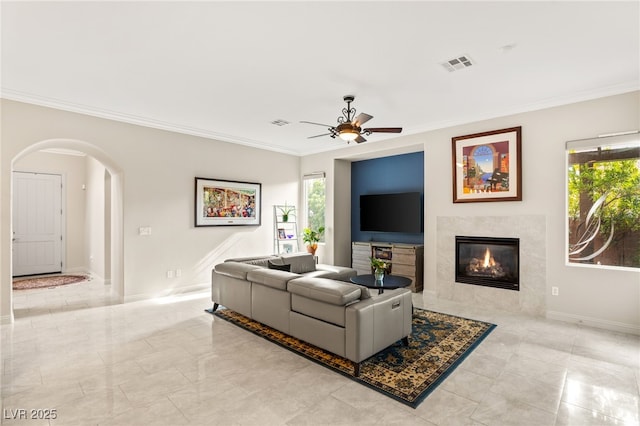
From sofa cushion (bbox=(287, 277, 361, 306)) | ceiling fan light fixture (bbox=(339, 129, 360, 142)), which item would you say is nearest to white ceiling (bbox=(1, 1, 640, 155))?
ceiling fan light fixture (bbox=(339, 129, 360, 142))

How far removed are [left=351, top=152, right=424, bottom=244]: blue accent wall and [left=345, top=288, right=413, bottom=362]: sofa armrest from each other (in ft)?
10.9

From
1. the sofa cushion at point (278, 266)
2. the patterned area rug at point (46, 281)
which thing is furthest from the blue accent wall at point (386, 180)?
the patterned area rug at point (46, 281)

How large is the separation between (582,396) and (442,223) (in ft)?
10.7

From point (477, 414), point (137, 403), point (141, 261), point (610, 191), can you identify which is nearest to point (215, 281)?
point (141, 261)

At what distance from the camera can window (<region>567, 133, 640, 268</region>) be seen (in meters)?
4.07

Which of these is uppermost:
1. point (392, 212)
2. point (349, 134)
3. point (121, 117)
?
point (121, 117)

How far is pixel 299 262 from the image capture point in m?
5.70

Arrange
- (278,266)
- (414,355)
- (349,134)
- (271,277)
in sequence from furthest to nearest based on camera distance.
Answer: (278,266) < (349,134) < (271,277) < (414,355)

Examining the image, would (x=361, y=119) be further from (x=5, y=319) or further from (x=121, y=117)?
(x=5, y=319)

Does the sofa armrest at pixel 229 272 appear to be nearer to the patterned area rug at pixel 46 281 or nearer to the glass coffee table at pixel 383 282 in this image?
the glass coffee table at pixel 383 282

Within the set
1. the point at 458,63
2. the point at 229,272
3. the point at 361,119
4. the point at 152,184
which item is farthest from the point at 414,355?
the point at 152,184

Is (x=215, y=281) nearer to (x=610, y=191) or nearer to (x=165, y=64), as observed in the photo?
(x=165, y=64)

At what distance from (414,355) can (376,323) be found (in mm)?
653

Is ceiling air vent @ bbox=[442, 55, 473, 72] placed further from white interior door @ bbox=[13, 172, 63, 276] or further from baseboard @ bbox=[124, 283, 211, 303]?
white interior door @ bbox=[13, 172, 63, 276]
